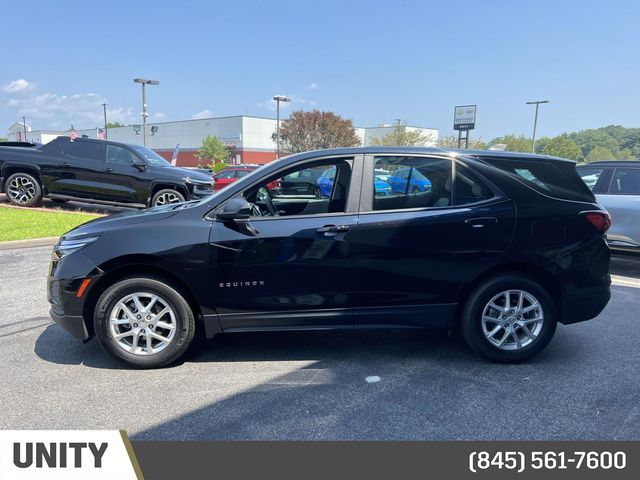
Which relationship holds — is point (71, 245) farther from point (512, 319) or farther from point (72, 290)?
point (512, 319)

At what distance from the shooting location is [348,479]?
2.44 metres

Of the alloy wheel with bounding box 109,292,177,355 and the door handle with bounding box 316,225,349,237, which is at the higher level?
the door handle with bounding box 316,225,349,237

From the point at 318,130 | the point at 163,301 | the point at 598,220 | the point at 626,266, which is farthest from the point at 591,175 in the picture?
the point at 318,130

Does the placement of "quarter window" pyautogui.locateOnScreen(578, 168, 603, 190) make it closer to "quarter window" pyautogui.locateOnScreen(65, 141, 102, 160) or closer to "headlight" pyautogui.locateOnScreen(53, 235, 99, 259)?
"headlight" pyautogui.locateOnScreen(53, 235, 99, 259)

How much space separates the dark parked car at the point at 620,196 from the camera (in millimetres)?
6746

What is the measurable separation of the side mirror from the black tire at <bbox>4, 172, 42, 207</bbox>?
991 centimetres

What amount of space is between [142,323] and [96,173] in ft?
28.3

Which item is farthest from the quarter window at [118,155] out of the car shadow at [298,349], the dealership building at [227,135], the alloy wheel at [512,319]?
the dealership building at [227,135]

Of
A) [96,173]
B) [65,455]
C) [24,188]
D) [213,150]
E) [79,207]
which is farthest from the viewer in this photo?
[213,150]

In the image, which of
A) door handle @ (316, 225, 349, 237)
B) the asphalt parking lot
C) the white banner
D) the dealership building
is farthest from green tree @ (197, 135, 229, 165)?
the white banner

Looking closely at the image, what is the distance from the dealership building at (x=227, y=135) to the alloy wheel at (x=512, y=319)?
221 ft

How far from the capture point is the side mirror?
3.45 metres

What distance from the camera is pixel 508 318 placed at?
374 cm

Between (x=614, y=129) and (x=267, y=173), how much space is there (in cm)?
12959
